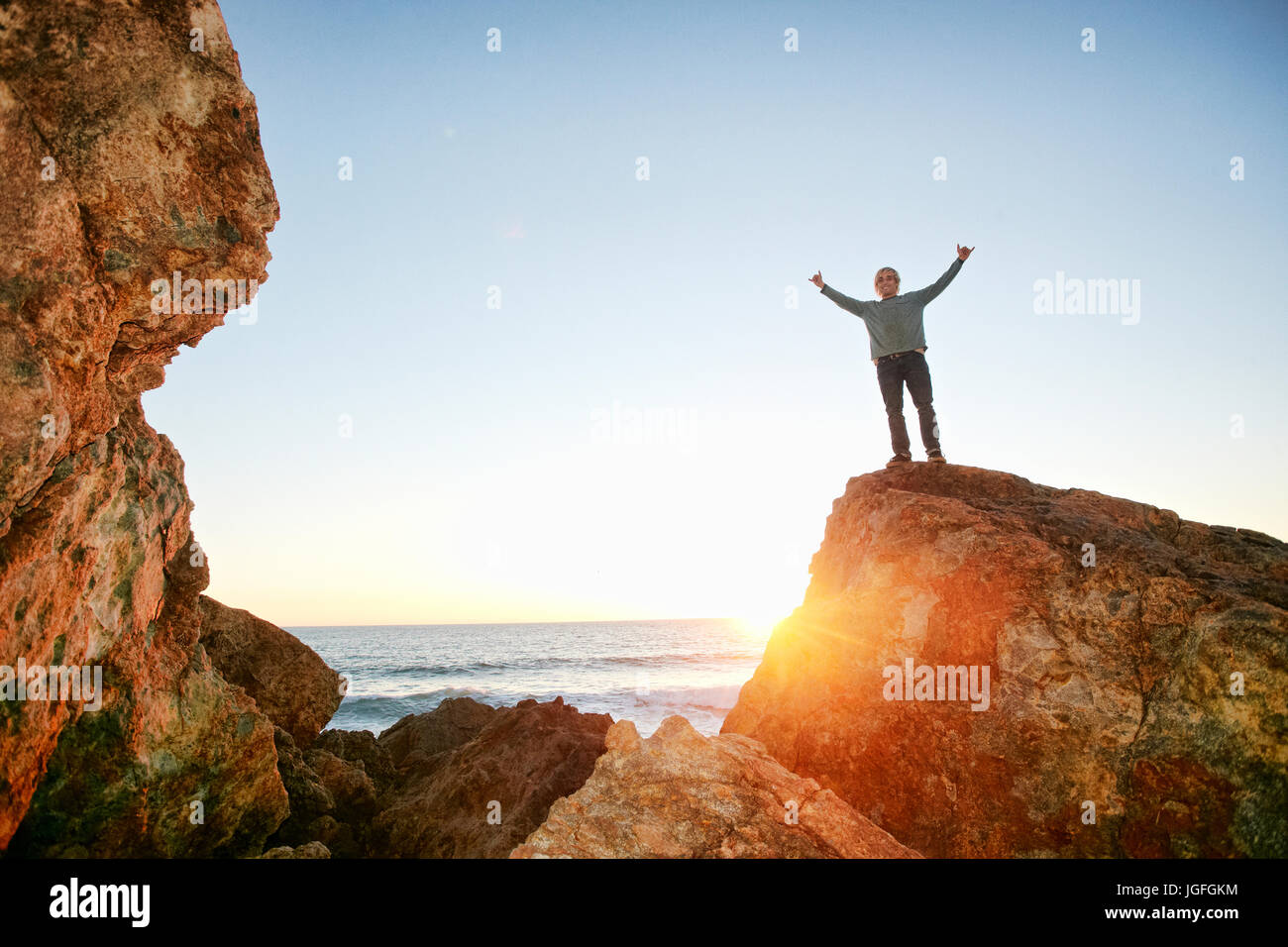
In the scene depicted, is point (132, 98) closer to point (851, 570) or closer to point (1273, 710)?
point (851, 570)

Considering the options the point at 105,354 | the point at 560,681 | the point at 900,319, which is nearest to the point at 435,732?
the point at 105,354

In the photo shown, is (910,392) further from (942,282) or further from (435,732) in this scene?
(435,732)

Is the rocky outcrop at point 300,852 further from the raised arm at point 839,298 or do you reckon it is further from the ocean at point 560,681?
the ocean at point 560,681

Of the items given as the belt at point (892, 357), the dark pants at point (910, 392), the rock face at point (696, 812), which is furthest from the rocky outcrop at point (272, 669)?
the belt at point (892, 357)

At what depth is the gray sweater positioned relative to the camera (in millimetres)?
7895

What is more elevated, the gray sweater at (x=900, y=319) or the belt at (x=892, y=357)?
the gray sweater at (x=900, y=319)

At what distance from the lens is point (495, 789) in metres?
7.93

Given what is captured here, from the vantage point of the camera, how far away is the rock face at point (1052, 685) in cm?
447

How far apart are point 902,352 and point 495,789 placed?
7.88 metres

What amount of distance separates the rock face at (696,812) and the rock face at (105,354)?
340 centimetres

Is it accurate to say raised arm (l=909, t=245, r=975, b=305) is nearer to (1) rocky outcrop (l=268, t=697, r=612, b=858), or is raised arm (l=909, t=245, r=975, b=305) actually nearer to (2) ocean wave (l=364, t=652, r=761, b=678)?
(1) rocky outcrop (l=268, t=697, r=612, b=858)

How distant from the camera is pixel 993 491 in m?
7.14
